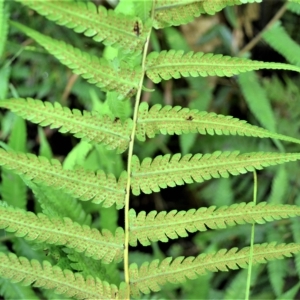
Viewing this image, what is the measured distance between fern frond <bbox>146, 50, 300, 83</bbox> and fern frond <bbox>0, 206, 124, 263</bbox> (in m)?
0.40

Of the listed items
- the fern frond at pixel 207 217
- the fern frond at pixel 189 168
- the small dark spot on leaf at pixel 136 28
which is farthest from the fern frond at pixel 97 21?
the fern frond at pixel 207 217

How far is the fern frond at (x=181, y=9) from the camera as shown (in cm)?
109

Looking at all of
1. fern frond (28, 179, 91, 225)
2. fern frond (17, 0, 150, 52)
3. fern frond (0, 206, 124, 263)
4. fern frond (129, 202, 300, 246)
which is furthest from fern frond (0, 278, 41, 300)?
fern frond (17, 0, 150, 52)

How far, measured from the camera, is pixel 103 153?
61.6 inches

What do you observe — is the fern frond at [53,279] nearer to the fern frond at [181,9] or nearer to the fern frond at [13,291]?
the fern frond at [13,291]

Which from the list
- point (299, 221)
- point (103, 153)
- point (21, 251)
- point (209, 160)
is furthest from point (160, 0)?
point (299, 221)

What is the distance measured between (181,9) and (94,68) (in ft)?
0.79

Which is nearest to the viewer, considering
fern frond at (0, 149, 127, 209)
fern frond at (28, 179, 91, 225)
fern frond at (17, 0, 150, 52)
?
fern frond at (17, 0, 150, 52)

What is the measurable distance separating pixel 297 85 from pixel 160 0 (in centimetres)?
135

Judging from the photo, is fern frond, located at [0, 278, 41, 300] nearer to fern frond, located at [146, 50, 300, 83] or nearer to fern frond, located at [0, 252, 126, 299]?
fern frond, located at [0, 252, 126, 299]

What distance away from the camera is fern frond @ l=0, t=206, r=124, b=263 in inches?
43.9

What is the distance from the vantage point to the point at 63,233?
44.9 inches

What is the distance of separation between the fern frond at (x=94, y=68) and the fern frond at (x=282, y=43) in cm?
84

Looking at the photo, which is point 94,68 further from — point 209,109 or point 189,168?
point 209,109
